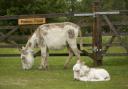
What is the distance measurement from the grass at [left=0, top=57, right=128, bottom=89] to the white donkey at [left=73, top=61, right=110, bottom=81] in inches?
9.6

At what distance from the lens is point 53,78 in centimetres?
1466

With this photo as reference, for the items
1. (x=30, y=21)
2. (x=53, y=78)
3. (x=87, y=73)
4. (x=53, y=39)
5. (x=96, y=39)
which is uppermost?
(x=30, y=21)

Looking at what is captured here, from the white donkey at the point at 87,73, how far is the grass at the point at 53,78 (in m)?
0.24

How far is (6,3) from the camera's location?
35406mm

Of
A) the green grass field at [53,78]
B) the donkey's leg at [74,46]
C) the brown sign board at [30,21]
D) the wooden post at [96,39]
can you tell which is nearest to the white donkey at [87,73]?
the green grass field at [53,78]

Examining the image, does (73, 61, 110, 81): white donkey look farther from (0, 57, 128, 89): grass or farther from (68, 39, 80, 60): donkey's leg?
(68, 39, 80, 60): donkey's leg

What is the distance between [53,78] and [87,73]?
4.89 ft

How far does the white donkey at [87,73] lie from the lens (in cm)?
1355

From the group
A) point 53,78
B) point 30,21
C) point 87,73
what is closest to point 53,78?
point 53,78

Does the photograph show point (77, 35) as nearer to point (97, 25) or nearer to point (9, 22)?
point (97, 25)

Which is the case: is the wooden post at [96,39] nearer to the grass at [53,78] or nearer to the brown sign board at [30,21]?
the grass at [53,78]

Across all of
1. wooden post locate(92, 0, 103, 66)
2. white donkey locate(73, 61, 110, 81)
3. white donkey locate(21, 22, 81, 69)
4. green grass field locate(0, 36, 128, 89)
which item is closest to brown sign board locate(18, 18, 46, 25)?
white donkey locate(21, 22, 81, 69)

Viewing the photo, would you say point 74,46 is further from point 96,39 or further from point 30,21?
point 30,21

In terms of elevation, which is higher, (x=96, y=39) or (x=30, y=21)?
(x=30, y=21)
